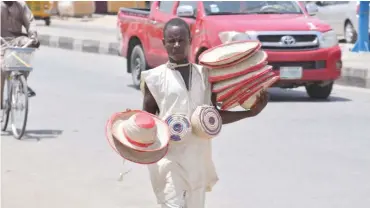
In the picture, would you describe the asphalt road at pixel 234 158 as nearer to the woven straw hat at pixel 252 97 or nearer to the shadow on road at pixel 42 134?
the shadow on road at pixel 42 134

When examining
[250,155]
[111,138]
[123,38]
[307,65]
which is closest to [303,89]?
[307,65]

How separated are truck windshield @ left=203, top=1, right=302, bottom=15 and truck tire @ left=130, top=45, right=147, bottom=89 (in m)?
1.77

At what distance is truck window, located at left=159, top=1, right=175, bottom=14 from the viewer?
1413cm

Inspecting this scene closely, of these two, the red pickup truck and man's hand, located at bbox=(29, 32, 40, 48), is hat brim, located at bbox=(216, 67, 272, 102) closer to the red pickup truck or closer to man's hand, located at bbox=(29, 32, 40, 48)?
man's hand, located at bbox=(29, 32, 40, 48)

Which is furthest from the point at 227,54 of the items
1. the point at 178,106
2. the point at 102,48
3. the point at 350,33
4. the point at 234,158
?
the point at 102,48

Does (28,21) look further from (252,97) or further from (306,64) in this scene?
(252,97)

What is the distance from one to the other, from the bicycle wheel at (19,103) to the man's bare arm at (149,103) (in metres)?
5.24

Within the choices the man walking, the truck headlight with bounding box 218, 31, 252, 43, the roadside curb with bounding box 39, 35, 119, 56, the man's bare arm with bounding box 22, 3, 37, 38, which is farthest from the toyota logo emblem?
the roadside curb with bounding box 39, 35, 119, 56

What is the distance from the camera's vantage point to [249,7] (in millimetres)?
13383

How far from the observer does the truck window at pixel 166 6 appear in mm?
14133

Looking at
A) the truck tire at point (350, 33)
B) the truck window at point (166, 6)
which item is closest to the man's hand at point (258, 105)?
the truck window at point (166, 6)

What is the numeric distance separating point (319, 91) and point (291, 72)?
2.55 feet

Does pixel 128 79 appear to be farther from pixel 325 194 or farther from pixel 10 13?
pixel 325 194

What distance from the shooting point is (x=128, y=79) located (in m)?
16.1
